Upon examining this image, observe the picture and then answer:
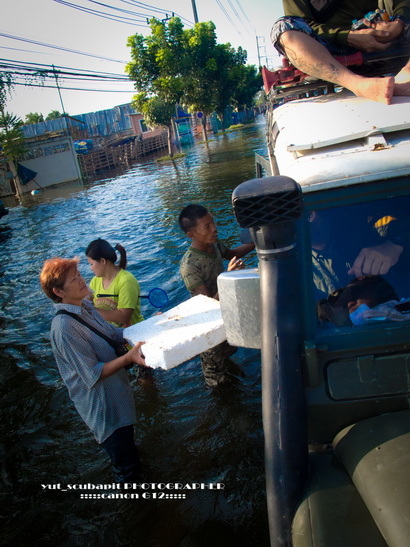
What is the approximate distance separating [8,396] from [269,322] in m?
4.93

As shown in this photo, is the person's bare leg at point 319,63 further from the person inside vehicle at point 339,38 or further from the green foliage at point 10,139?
the green foliage at point 10,139

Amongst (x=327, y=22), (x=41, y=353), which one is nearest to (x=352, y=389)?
(x=327, y=22)

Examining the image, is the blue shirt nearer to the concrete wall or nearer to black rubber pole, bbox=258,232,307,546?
black rubber pole, bbox=258,232,307,546

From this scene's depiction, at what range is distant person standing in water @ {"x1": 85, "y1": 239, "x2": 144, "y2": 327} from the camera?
3.97 metres

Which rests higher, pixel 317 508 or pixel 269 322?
pixel 269 322

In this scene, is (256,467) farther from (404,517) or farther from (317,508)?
(404,517)

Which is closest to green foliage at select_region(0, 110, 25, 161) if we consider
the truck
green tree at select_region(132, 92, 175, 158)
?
green tree at select_region(132, 92, 175, 158)

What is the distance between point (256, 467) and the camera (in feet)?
11.7

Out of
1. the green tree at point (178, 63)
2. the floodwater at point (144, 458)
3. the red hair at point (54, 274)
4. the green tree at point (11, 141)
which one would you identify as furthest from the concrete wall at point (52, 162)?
the red hair at point (54, 274)

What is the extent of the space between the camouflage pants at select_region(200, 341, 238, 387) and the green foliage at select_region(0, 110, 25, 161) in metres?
32.2

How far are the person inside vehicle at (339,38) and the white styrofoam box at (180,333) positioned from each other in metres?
1.73

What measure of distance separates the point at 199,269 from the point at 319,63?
2.01 meters

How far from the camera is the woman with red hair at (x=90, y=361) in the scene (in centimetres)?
271

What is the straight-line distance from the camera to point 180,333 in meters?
2.62
